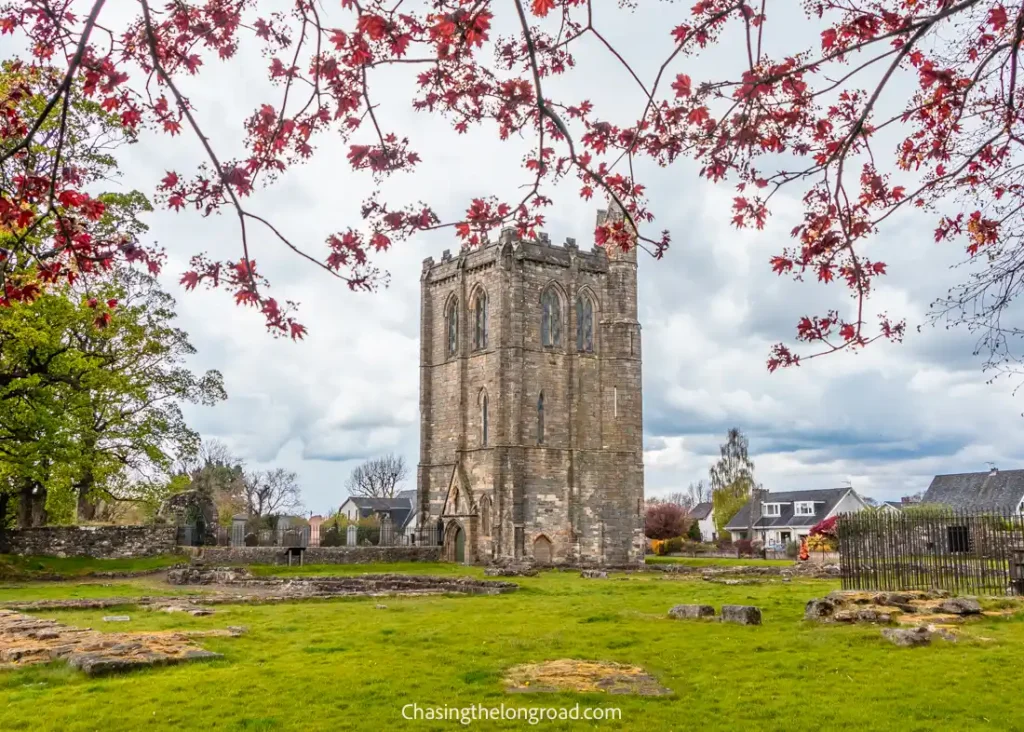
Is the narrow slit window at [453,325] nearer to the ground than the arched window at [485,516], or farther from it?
farther from it

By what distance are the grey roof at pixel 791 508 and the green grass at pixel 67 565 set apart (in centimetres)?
5824

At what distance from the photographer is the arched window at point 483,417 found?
167 feet

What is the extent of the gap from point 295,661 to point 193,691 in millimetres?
2422

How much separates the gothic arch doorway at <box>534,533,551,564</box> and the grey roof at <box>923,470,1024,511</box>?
1280 inches

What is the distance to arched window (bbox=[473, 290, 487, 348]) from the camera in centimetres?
5244

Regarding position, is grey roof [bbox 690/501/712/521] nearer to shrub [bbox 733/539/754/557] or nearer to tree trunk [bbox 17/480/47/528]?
shrub [bbox 733/539/754/557]

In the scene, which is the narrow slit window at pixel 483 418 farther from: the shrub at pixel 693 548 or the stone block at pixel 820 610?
the stone block at pixel 820 610

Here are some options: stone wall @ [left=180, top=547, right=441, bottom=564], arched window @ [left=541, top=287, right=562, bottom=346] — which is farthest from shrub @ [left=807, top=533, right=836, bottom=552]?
stone wall @ [left=180, top=547, right=441, bottom=564]

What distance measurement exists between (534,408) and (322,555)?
48.2 feet

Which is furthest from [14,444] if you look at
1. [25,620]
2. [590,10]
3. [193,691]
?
[590,10]

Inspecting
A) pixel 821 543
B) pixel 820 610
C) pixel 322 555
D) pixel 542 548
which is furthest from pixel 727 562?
pixel 820 610

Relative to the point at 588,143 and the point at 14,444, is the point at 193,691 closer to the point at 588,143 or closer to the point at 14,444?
the point at 588,143

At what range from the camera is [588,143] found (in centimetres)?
904

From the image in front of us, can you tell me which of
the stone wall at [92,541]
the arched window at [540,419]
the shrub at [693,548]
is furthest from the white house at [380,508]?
the stone wall at [92,541]
